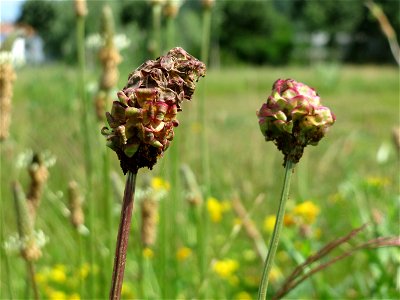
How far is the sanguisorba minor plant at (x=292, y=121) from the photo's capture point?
1.27 ft

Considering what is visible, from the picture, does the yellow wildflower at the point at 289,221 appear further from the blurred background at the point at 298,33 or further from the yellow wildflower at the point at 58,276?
the blurred background at the point at 298,33

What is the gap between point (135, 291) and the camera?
1551 mm

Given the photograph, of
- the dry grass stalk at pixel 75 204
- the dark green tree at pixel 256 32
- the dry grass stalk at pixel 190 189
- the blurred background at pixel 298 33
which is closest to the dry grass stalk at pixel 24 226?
the dry grass stalk at pixel 75 204

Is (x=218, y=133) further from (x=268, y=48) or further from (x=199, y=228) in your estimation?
(x=268, y=48)

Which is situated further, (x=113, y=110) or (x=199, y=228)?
(x=199, y=228)

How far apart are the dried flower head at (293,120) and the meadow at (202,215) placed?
0.73 feet

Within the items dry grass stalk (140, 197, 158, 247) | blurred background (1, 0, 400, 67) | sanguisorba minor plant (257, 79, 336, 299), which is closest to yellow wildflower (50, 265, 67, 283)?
dry grass stalk (140, 197, 158, 247)

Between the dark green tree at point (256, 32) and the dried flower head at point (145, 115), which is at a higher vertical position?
the dried flower head at point (145, 115)

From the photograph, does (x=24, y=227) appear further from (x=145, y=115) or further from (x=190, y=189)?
(x=190, y=189)

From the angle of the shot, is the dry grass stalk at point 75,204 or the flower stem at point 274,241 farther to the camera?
the dry grass stalk at point 75,204

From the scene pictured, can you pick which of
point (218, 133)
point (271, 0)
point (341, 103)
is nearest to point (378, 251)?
point (218, 133)

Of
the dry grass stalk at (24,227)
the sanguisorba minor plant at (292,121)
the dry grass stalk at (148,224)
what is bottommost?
the dry grass stalk at (148,224)

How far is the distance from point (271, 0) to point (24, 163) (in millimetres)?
26710

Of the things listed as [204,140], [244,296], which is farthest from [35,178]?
[244,296]
